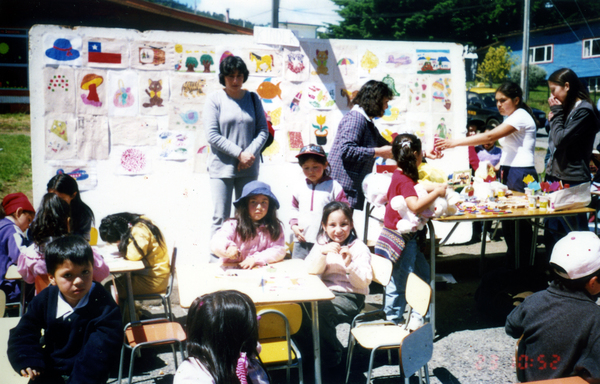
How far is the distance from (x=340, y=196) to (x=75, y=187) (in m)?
2.06

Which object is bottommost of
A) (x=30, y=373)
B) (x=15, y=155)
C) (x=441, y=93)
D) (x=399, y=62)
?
(x=30, y=373)

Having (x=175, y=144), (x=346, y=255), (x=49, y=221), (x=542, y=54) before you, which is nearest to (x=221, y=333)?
(x=346, y=255)

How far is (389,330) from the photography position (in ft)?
9.69

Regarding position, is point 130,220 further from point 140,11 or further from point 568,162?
point 140,11

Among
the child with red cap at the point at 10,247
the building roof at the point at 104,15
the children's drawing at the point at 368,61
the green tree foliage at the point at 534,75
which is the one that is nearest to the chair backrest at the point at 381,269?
the child with red cap at the point at 10,247

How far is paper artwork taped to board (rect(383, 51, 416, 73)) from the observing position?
548 cm

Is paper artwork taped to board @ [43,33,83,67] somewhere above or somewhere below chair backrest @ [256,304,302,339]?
above

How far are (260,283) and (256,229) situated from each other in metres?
0.62

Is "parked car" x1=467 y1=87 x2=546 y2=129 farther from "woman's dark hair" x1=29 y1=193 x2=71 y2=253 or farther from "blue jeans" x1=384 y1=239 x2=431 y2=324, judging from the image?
"woman's dark hair" x1=29 y1=193 x2=71 y2=253

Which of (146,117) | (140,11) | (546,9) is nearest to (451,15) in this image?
(546,9)

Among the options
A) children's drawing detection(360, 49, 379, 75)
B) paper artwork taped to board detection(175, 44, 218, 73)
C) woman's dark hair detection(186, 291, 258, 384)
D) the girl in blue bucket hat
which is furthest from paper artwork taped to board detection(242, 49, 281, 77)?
woman's dark hair detection(186, 291, 258, 384)

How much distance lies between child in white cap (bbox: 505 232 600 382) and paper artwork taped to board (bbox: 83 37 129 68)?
4206 millimetres

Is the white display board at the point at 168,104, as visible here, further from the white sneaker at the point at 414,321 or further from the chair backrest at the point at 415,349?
the chair backrest at the point at 415,349

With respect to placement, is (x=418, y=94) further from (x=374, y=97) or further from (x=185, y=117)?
(x=185, y=117)
